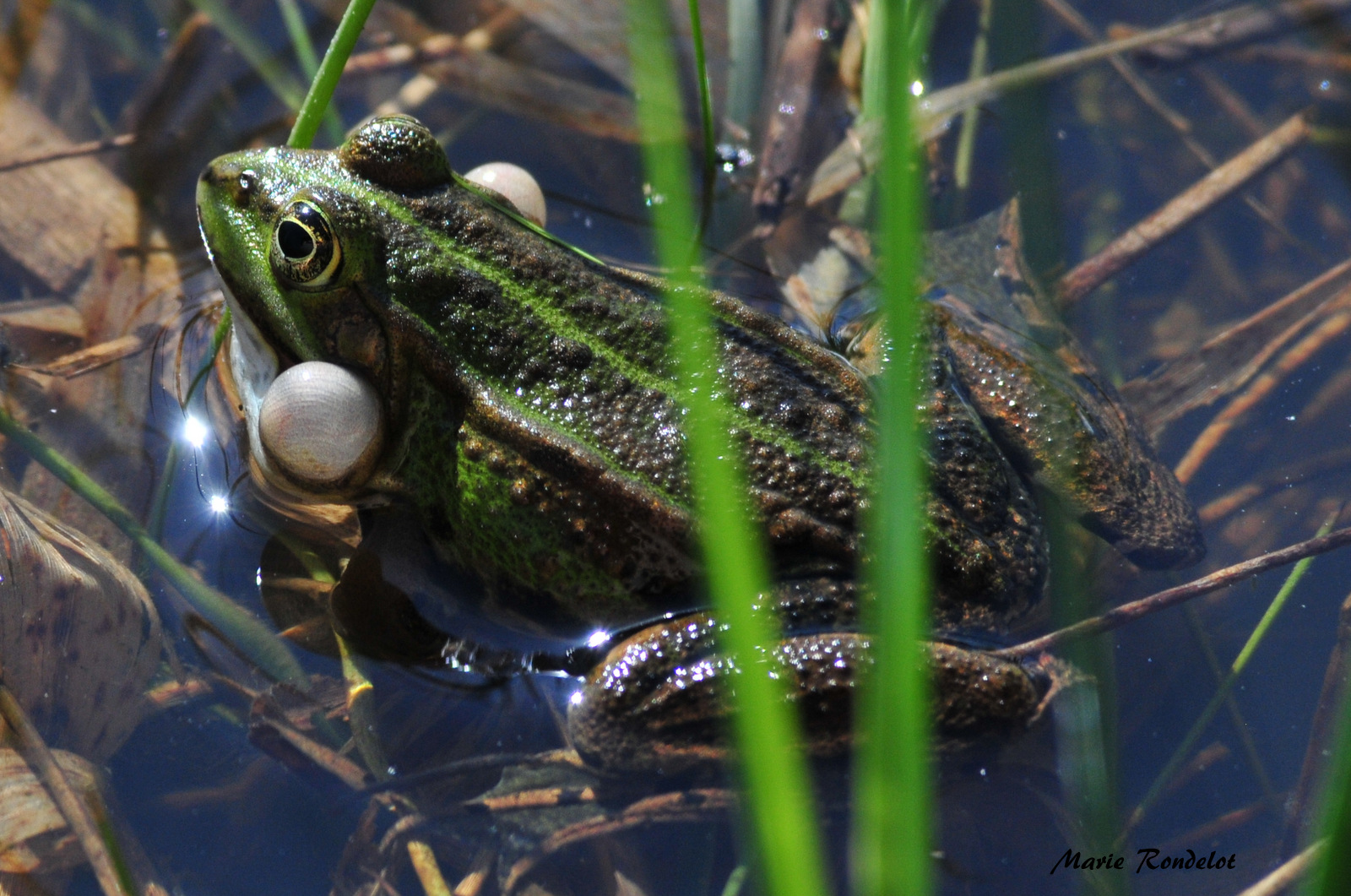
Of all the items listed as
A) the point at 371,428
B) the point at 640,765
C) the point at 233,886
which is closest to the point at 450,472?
the point at 371,428

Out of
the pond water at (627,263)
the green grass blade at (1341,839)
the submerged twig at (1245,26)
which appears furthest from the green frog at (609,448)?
the submerged twig at (1245,26)

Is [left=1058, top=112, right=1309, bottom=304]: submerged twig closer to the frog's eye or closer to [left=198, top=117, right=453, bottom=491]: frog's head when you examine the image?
[left=198, top=117, right=453, bottom=491]: frog's head

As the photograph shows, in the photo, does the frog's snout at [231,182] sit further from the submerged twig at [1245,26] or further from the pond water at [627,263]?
the submerged twig at [1245,26]

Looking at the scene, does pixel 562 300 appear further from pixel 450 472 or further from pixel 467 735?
pixel 467 735

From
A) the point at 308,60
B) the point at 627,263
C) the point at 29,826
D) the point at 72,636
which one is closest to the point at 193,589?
the point at 72,636

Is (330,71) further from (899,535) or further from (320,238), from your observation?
(899,535)
